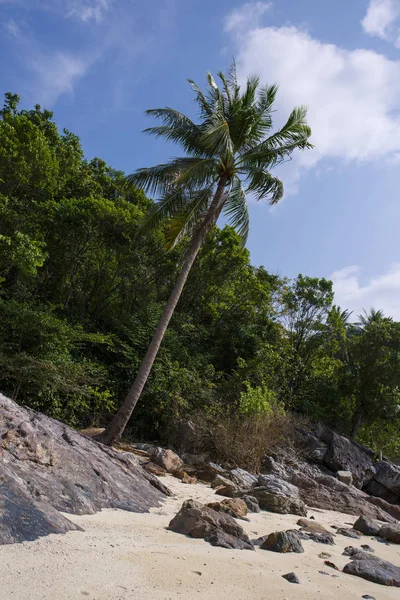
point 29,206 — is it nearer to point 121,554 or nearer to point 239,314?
point 239,314

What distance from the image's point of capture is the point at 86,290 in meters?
17.3

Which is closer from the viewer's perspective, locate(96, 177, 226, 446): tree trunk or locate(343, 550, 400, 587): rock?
locate(343, 550, 400, 587): rock

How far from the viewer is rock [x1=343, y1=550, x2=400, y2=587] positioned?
4309 millimetres

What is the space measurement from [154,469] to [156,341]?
299 centimetres

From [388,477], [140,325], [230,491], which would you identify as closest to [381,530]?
[230,491]

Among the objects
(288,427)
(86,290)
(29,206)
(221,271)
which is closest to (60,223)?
(29,206)

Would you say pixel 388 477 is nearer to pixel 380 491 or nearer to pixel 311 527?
pixel 380 491

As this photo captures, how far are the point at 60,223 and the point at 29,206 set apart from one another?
1138 mm

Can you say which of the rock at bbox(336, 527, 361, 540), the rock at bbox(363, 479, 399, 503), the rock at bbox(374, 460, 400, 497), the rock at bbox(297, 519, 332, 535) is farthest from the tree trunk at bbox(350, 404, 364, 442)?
the rock at bbox(297, 519, 332, 535)

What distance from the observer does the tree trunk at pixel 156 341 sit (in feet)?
32.9

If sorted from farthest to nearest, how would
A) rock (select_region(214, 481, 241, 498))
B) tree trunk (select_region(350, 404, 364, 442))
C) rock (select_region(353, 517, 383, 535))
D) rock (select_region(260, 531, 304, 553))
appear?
tree trunk (select_region(350, 404, 364, 442))
rock (select_region(214, 481, 241, 498))
rock (select_region(353, 517, 383, 535))
rock (select_region(260, 531, 304, 553))

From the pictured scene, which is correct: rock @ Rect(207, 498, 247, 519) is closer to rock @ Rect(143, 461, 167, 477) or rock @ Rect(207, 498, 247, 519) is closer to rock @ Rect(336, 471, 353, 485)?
rock @ Rect(143, 461, 167, 477)

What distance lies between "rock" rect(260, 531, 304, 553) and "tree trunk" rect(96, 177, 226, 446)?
18.8ft

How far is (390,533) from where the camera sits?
6.79 metres
